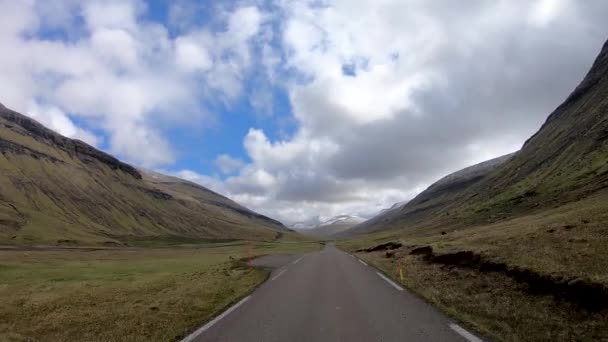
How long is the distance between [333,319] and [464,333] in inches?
141

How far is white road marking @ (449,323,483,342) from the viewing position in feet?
27.2

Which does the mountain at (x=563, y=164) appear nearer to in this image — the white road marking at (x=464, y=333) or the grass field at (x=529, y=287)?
the grass field at (x=529, y=287)

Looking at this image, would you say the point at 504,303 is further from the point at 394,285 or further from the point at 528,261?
the point at 394,285

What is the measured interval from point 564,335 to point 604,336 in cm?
68

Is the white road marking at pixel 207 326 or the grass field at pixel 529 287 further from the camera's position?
the white road marking at pixel 207 326

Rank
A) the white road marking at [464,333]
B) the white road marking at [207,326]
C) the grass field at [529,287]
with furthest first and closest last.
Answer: the white road marking at [207,326]
the grass field at [529,287]
the white road marking at [464,333]

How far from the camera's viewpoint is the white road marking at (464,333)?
8.29m

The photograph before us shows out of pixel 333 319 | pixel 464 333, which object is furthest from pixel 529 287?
pixel 333 319

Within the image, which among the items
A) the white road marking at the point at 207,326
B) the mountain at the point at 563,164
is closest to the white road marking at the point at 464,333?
the white road marking at the point at 207,326

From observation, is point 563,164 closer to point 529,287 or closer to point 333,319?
point 529,287

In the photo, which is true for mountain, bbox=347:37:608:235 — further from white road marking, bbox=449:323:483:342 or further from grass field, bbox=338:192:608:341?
white road marking, bbox=449:323:483:342

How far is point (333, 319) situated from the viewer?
11.1 m

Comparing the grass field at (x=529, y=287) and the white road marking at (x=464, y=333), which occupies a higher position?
the grass field at (x=529, y=287)

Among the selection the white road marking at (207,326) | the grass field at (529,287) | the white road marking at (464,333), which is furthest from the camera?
the white road marking at (207,326)
